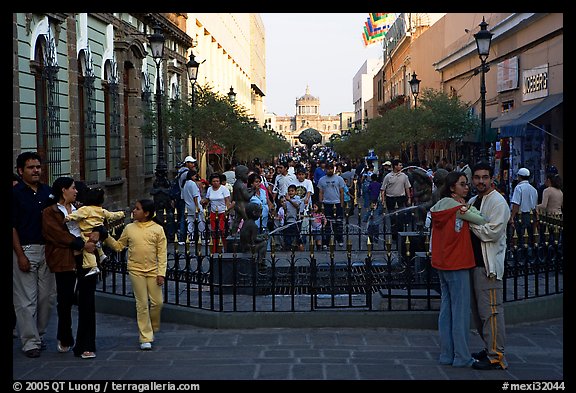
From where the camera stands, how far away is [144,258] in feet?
24.8

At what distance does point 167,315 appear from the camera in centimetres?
871

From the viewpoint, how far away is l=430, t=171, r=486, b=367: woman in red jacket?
6.75 metres

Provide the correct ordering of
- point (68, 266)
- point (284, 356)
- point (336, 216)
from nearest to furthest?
1. point (284, 356)
2. point (68, 266)
3. point (336, 216)

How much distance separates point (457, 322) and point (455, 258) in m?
0.55

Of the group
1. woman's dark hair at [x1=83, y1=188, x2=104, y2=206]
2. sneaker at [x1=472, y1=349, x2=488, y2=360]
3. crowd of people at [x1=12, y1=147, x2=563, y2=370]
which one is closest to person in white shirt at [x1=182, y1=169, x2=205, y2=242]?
crowd of people at [x1=12, y1=147, x2=563, y2=370]

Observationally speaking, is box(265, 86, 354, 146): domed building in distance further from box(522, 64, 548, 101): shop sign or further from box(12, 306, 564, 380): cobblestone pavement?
box(12, 306, 564, 380): cobblestone pavement

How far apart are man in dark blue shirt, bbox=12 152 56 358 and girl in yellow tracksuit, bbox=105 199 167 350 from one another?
26.3 inches

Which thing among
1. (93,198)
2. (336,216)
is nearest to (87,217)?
(93,198)

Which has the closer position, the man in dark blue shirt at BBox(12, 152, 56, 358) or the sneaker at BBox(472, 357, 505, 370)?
the sneaker at BBox(472, 357, 505, 370)

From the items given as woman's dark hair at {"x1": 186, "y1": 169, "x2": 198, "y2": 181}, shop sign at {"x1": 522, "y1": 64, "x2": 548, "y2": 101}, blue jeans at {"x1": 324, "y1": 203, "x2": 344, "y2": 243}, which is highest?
shop sign at {"x1": 522, "y1": 64, "x2": 548, "y2": 101}

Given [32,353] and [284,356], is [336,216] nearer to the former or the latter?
[284,356]

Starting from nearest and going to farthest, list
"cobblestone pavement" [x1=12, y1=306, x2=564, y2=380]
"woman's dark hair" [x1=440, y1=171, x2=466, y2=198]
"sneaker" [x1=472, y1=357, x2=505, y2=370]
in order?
1. "cobblestone pavement" [x1=12, y1=306, x2=564, y2=380]
2. "sneaker" [x1=472, y1=357, x2=505, y2=370]
3. "woman's dark hair" [x1=440, y1=171, x2=466, y2=198]
